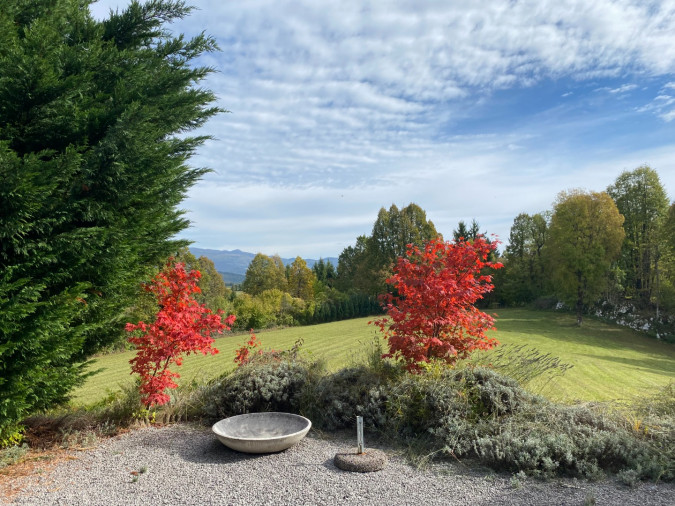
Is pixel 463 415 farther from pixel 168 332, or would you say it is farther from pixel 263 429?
pixel 168 332

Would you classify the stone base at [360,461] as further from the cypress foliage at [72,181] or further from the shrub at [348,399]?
the cypress foliage at [72,181]

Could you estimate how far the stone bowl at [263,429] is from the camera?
3975 millimetres

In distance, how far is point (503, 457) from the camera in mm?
3623

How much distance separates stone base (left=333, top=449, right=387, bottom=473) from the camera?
3639 mm

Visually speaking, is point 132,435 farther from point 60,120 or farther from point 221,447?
point 60,120

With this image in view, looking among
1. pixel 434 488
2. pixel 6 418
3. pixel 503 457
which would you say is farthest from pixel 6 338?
pixel 503 457

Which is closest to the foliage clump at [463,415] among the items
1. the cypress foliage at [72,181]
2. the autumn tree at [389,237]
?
the cypress foliage at [72,181]

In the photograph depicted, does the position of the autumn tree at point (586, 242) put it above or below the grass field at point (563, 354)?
above

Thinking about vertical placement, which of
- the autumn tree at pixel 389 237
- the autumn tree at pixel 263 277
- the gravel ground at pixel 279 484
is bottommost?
the gravel ground at pixel 279 484

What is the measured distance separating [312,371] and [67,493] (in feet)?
9.26

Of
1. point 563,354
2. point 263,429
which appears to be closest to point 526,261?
point 563,354

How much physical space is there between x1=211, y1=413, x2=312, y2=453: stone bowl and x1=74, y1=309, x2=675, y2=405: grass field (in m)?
1.81

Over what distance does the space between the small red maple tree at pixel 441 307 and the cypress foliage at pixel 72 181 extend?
3117mm

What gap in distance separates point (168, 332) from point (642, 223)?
91.2 feet
